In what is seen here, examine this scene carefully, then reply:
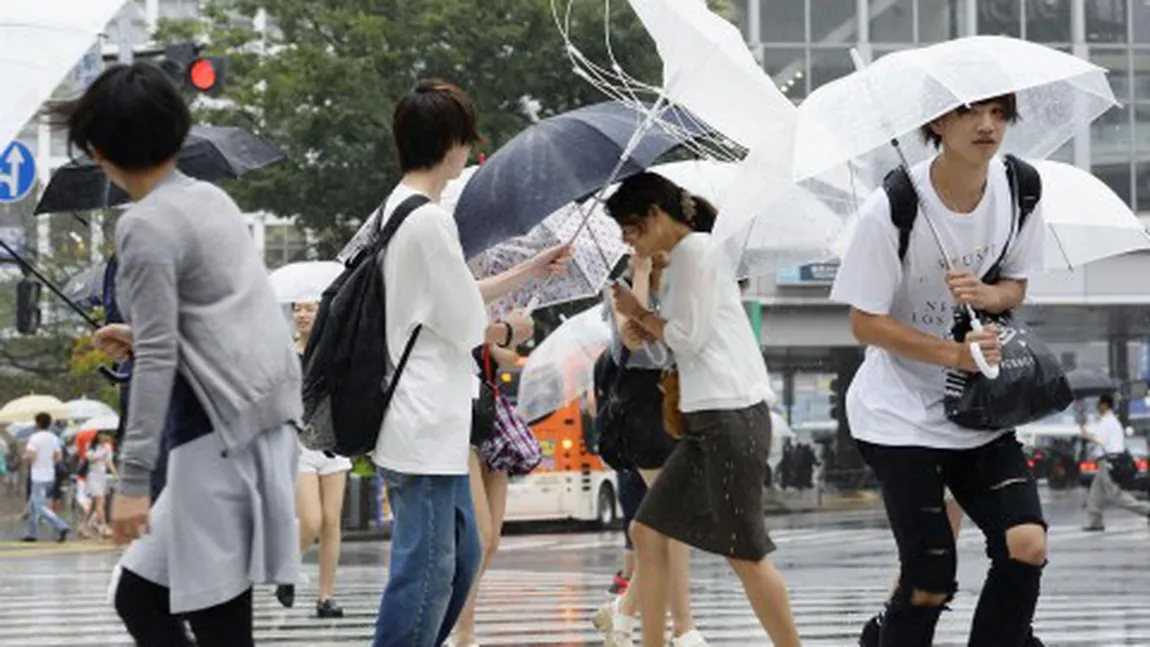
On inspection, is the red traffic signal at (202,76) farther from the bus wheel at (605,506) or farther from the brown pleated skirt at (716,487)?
the bus wheel at (605,506)

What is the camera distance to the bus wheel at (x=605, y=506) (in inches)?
1375

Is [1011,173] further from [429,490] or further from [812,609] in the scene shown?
[812,609]

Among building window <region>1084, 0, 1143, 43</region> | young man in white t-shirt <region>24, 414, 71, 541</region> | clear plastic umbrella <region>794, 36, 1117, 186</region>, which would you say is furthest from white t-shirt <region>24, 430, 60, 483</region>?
clear plastic umbrella <region>794, 36, 1117, 186</region>

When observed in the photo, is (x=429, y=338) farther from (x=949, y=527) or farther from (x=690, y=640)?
(x=690, y=640)

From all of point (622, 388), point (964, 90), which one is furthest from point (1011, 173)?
point (622, 388)

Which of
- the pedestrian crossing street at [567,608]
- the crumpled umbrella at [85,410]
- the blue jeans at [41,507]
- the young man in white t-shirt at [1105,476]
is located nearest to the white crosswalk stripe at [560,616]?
the pedestrian crossing street at [567,608]

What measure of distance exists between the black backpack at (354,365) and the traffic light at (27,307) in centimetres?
1597

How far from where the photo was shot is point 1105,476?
31188 millimetres

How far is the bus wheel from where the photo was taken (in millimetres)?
34938

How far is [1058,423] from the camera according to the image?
189 feet

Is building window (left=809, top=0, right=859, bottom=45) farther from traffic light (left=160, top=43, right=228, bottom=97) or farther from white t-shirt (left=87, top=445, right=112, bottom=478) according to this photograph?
traffic light (left=160, top=43, right=228, bottom=97)

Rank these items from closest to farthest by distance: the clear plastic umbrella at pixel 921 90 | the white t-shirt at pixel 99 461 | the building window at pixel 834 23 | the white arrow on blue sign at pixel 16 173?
the clear plastic umbrella at pixel 921 90 < the white arrow on blue sign at pixel 16 173 < the white t-shirt at pixel 99 461 < the building window at pixel 834 23

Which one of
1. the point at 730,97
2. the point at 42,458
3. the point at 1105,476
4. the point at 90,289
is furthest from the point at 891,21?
the point at 730,97

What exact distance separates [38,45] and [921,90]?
2.86 meters
